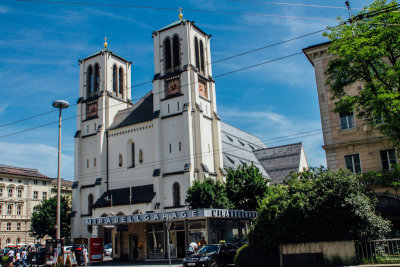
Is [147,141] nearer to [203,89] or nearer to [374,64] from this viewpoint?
[203,89]

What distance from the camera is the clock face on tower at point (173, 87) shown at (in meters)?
42.2

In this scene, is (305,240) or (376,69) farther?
(376,69)

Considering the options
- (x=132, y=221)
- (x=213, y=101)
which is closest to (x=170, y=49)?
(x=213, y=101)

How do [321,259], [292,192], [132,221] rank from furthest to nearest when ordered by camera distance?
[132,221] → [292,192] → [321,259]

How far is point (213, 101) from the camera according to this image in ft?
146

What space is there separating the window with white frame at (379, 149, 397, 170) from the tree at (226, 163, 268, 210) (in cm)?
1255

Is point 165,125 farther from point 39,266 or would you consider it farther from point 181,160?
point 39,266

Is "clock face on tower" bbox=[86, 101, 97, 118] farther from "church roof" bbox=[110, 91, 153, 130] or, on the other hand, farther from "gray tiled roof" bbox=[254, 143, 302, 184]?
"gray tiled roof" bbox=[254, 143, 302, 184]

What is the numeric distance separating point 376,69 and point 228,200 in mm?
19113

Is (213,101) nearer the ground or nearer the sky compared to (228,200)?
nearer the sky

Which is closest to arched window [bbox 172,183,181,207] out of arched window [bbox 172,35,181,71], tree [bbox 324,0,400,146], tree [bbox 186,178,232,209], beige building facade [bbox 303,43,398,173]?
tree [bbox 186,178,232,209]

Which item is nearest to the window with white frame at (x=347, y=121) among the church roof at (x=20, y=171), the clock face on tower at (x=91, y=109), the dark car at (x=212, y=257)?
the dark car at (x=212, y=257)

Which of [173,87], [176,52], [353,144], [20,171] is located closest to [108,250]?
[173,87]

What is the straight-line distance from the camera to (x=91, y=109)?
49.8m
